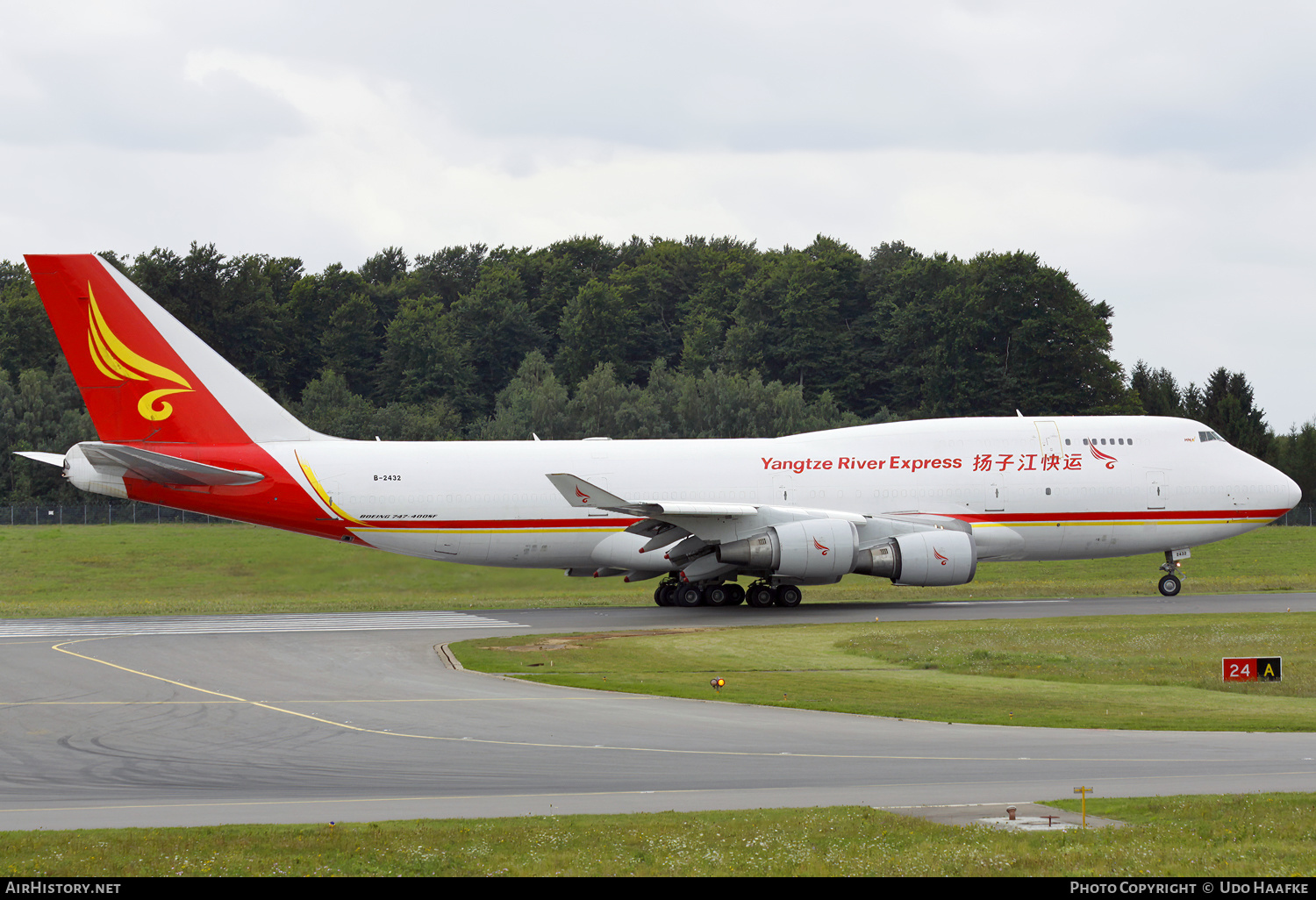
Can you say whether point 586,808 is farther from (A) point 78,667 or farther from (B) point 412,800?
(A) point 78,667

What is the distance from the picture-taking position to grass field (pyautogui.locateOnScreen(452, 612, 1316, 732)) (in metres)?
17.8

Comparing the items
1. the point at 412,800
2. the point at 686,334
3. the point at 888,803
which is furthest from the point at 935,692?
the point at 686,334

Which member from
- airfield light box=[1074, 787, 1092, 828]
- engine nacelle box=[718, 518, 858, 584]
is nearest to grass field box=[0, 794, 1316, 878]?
airfield light box=[1074, 787, 1092, 828]

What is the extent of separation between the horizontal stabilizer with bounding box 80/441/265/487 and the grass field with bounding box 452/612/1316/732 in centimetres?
1020

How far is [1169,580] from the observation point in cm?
3631

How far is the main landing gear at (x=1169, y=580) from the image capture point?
118 feet

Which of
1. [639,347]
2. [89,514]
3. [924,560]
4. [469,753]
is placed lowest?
[469,753]

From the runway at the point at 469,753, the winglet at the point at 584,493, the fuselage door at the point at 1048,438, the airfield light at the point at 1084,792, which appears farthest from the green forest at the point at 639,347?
the airfield light at the point at 1084,792

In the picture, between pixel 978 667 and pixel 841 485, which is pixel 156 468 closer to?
pixel 841 485

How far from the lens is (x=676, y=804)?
12.2 m

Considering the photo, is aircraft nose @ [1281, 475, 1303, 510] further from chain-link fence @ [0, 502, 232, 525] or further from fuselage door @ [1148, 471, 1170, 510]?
chain-link fence @ [0, 502, 232, 525]

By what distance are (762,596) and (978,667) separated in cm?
1243

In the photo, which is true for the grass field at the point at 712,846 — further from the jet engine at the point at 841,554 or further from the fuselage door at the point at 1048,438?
the fuselage door at the point at 1048,438

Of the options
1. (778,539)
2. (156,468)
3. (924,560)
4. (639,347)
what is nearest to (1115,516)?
(924,560)
